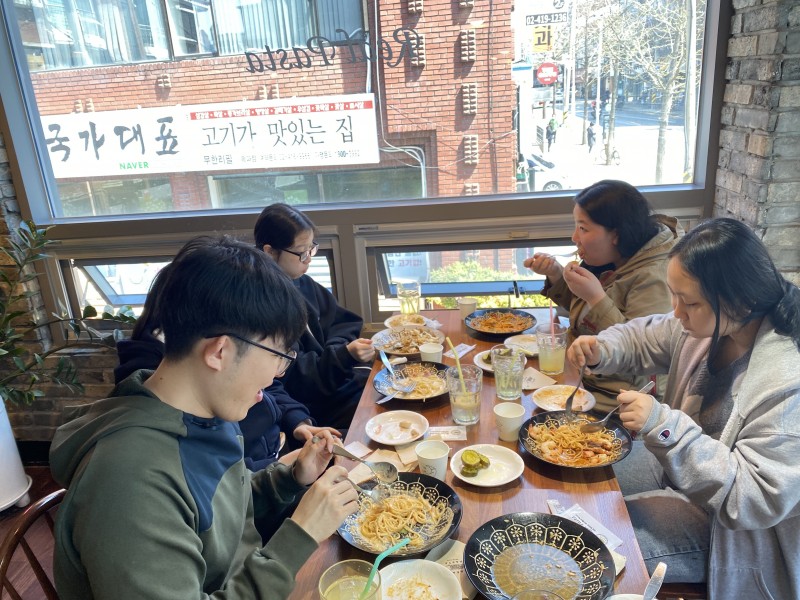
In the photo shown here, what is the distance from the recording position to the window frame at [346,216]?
2.75 meters

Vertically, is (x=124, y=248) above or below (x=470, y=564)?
above

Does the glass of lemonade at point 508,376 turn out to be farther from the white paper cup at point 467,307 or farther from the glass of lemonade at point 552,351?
the white paper cup at point 467,307

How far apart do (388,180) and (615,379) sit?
1513 mm

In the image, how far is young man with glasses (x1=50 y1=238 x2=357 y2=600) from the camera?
0.87m

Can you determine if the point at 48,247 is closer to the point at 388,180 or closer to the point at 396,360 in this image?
the point at 388,180

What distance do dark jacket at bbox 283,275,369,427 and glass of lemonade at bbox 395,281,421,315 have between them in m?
0.25

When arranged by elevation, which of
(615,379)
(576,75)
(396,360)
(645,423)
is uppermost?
(576,75)

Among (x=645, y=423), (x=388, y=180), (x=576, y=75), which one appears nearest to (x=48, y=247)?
(x=388, y=180)

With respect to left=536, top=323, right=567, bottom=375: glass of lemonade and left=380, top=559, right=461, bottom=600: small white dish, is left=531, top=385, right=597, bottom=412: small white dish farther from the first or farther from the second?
left=380, top=559, right=461, bottom=600: small white dish

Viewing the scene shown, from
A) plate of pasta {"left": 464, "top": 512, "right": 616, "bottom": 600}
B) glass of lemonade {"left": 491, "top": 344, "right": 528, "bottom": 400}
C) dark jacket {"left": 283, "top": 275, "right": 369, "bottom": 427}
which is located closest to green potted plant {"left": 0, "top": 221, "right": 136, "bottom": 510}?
dark jacket {"left": 283, "top": 275, "right": 369, "bottom": 427}

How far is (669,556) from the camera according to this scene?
140 centimetres

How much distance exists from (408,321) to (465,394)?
86 centimetres

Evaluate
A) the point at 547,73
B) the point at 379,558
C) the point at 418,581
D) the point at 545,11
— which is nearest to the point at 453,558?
the point at 418,581

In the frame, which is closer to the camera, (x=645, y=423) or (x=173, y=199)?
(x=645, y=423)
